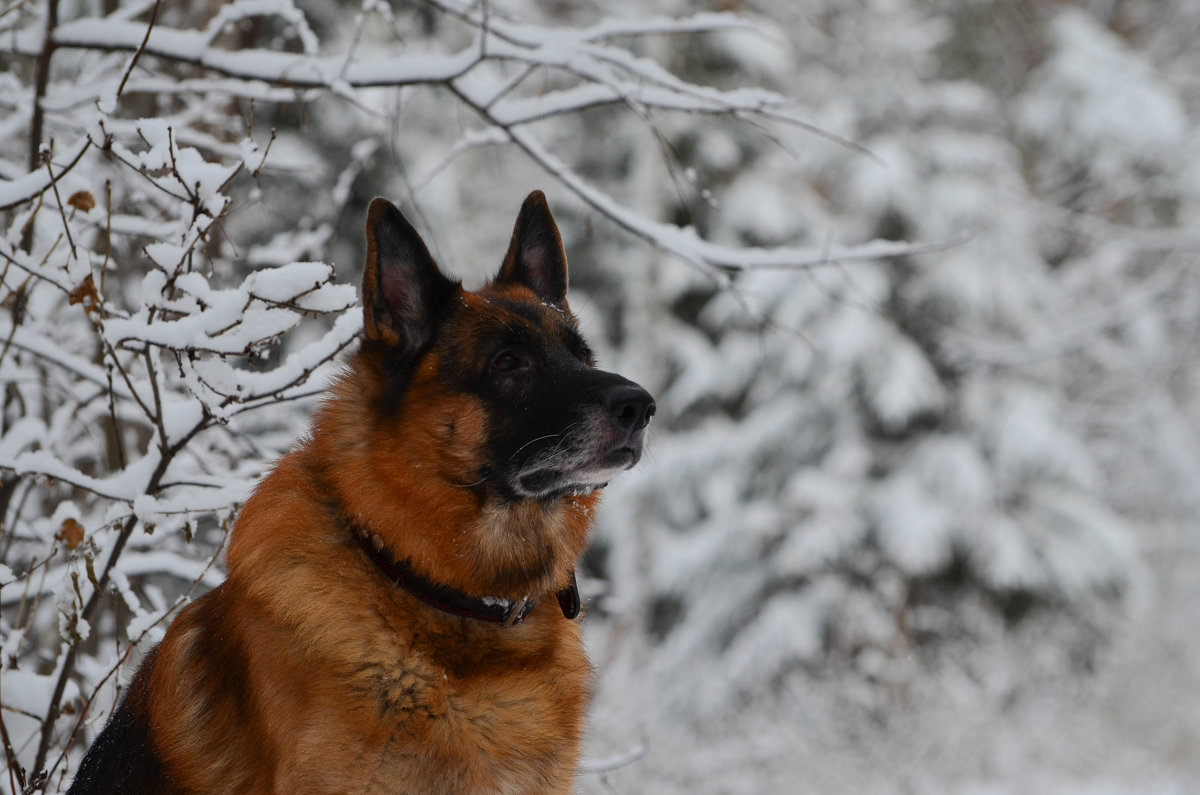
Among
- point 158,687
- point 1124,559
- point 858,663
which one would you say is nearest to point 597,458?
point 158,687

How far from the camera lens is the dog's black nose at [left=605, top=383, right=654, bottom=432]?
2914mm

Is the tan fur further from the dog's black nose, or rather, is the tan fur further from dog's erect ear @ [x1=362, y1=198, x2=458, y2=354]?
the dog's black nose

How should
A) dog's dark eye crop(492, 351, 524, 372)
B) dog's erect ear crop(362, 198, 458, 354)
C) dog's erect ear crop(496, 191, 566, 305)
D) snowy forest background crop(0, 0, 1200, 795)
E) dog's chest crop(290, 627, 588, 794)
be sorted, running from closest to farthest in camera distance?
dog's chest crop(290, 627, 588, 794), dog's erect ear crop(362, 198, 458, 354), dog's dark eye crop(492, 351, 524, 372), dog's erect ear crop(496, 191, 566, 305), snowy forest background crop(0, 0, 1200, 795)

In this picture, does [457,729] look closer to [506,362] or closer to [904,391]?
[506,362]

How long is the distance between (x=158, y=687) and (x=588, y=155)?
618 inches

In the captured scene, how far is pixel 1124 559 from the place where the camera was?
13.6m

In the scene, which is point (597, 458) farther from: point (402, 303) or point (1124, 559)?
point (1124, 559)

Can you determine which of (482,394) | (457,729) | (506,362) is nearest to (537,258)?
(506,362)

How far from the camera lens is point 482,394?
2984 millimetres

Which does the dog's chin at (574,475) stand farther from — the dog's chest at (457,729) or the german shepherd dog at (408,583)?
the dog's chest at (457,729)

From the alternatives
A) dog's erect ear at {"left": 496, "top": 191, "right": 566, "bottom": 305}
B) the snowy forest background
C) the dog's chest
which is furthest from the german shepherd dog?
the snowy forest background

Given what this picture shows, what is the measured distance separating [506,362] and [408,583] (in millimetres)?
761

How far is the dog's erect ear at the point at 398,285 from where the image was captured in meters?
2.78

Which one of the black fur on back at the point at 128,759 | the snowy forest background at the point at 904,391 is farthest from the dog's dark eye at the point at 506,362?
the snowy forest background at the point at 904,391
